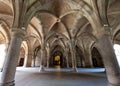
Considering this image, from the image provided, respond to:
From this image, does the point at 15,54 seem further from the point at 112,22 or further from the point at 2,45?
the point at 2,45

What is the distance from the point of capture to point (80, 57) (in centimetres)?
2197

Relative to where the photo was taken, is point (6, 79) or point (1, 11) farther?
point (1, 11)

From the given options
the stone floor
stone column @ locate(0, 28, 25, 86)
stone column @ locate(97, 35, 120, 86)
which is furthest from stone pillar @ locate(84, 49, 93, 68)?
stone column @ locate(0, 28, 25, 86)

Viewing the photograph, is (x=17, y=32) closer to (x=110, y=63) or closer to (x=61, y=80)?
(x=61, y=80)

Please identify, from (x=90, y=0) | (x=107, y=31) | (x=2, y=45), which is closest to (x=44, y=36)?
(x=90, y=0)

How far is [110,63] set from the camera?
13.3 feet

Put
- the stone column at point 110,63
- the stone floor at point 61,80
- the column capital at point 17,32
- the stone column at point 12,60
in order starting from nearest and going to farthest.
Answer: the stone column at point 12,60 < the stone column at point 110,63 < the stone floor at point 61,80 < the column capital at point 17,32

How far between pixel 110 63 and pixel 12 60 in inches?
182

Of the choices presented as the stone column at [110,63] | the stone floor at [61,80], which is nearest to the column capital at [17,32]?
the stone floor at [61,80]

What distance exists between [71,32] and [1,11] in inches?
334

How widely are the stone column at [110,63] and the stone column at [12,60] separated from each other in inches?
173

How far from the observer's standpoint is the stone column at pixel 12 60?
3568 mm

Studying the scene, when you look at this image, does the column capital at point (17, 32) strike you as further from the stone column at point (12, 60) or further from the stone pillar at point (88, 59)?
the stone pillar at point (88, 59)

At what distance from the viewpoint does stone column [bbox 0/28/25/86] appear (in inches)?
140
